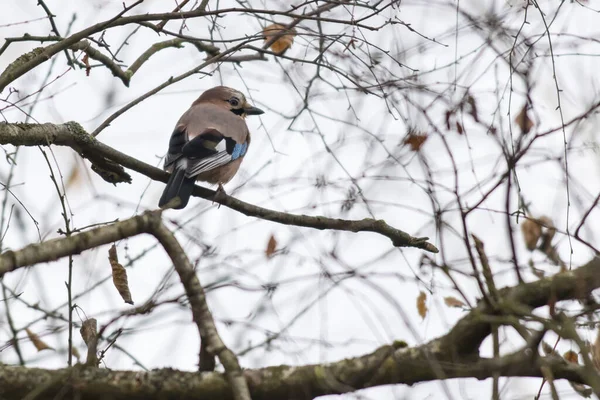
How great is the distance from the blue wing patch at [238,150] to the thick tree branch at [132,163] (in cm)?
168

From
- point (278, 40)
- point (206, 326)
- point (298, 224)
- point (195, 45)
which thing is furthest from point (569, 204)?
point (195, 45)

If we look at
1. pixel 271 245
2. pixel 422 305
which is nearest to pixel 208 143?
pixel 271 245

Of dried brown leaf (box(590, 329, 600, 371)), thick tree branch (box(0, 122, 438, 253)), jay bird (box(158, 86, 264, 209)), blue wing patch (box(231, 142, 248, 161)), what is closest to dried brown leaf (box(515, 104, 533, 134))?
dried brown leaf (box(590, 329, 600, 371))

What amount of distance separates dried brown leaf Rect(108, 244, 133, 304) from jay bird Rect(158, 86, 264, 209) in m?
1.52

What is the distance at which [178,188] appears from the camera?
6.09 m

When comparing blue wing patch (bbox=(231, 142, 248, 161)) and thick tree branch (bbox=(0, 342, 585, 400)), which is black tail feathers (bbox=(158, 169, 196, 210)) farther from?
thick tree branch (bbox=(0, 342, 585, 400))

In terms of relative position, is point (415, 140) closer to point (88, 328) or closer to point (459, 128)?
point (459, 128)

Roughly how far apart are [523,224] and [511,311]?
3.33 metres

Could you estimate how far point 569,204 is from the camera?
4.36 m

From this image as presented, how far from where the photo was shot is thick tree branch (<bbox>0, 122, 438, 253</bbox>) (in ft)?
16.0

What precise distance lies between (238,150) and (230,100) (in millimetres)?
1282

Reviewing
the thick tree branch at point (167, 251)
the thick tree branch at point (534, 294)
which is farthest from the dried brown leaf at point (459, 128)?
the thick tree branch at point (167, 251)

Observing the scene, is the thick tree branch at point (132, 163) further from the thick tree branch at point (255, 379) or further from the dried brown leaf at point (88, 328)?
the thick tree branch at point (255, 379)

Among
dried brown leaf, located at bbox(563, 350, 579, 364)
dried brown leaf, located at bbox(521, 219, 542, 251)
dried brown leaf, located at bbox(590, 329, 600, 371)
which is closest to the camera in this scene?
dried brown leaf, located at bbox(590, 329, 600, 371)
